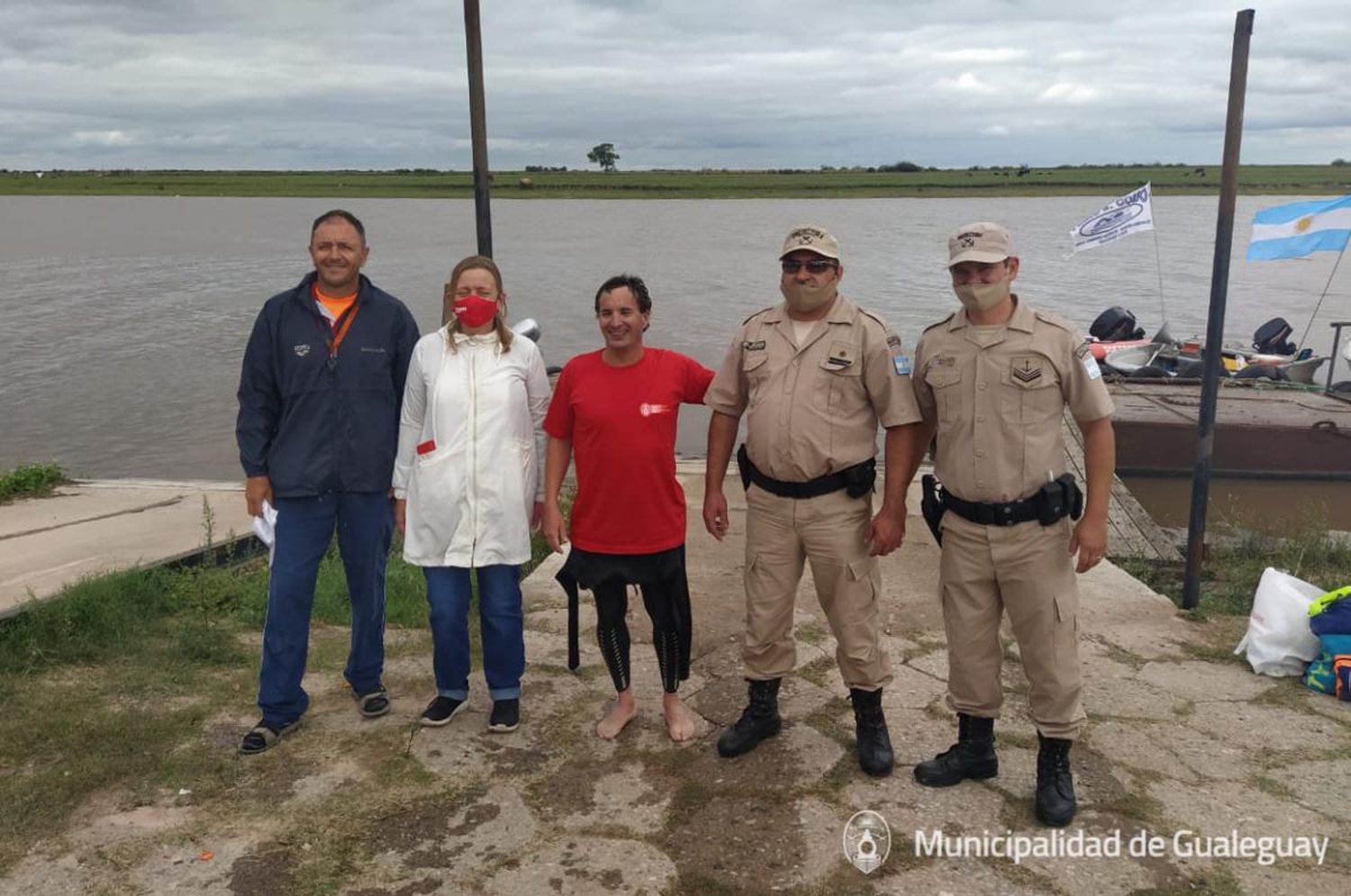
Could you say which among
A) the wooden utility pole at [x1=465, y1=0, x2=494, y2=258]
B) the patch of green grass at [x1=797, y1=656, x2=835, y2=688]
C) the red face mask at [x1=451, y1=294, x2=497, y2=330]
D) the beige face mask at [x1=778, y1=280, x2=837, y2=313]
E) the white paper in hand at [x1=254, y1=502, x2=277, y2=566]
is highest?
the wooden utility pole at [x1=465, y1=0, x2=494, y2=258]

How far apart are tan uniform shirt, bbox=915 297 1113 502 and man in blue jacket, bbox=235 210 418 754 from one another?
208 centimetres

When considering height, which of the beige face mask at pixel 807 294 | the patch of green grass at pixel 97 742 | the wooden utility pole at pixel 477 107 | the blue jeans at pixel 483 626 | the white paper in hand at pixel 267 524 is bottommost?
the patch of green grass at pixel 97 742

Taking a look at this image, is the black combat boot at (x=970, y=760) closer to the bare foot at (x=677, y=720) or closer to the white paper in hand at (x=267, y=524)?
the bare foot at (x=677, y=720)

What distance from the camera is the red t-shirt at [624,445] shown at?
12.0 ft

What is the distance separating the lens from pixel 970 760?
361 centimetres

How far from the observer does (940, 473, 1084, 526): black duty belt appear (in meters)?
3.29

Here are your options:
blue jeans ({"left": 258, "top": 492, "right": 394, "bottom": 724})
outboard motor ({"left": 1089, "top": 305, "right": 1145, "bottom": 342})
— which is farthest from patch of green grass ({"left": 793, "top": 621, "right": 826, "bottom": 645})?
outboard motor ({"left": 1089, "top": 305, "right": 1145, "bottom": 342})

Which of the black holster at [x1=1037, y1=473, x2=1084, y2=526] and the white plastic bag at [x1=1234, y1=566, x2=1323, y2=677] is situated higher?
the black holster at [x1=1037, y1=473, x2=1084, y2=526]

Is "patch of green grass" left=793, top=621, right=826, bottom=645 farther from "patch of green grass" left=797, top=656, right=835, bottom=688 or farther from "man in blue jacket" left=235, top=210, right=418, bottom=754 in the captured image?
"man in blue jacket" left=235, top=210, right=418, bottom=754

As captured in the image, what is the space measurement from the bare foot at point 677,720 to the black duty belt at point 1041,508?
4.49 feet

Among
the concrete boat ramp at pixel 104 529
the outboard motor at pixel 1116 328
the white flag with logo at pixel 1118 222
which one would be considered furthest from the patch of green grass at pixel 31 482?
the outboard motor at pixel 1116 328

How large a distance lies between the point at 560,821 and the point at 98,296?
3046 centimetres

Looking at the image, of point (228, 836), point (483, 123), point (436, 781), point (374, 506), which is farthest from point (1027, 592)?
point (483, 123)

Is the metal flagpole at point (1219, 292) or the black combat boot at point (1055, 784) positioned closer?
the black combat boot at point (1055, 784)
